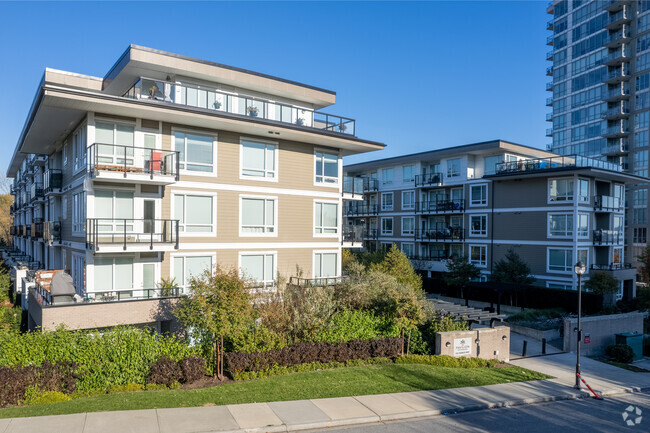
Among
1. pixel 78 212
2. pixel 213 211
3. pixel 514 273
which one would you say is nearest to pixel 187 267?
pixel 213 211

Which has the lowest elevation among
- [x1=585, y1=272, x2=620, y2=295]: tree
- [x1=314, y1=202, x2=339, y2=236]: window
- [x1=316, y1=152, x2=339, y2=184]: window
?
[x1=585, y1=272, x2=620, y2=295]: tree

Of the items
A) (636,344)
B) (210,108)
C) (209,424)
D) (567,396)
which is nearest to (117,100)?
(210,108)

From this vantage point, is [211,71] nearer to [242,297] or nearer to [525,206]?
[242,297]

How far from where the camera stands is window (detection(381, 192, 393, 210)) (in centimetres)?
5128

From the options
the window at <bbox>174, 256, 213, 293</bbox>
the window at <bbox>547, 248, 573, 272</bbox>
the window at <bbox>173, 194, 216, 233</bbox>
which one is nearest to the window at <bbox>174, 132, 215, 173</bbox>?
the window at <bbox>173, 194, 216, 233</bbox>

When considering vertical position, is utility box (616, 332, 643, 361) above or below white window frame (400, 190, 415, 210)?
below

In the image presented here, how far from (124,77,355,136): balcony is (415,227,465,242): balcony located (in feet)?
73.9

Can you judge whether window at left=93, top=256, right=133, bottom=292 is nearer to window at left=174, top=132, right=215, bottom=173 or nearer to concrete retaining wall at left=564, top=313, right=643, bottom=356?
window at left=174, top=132, right=215, bottom=173

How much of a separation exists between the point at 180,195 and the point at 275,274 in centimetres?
639

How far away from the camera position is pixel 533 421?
13891 millimetres

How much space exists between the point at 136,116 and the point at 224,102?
14.5ft

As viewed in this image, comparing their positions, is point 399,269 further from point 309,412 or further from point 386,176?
point 386,176

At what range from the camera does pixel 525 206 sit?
38.1 metres

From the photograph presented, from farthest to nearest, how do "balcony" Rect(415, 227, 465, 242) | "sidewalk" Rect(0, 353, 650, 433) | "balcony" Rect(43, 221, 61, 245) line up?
"balcony" Rect(415, 227, 465, 242), "balcony" Rect(43, 221, 61, 245), "sidewalk" Rect(0, 353, 650, 433)
